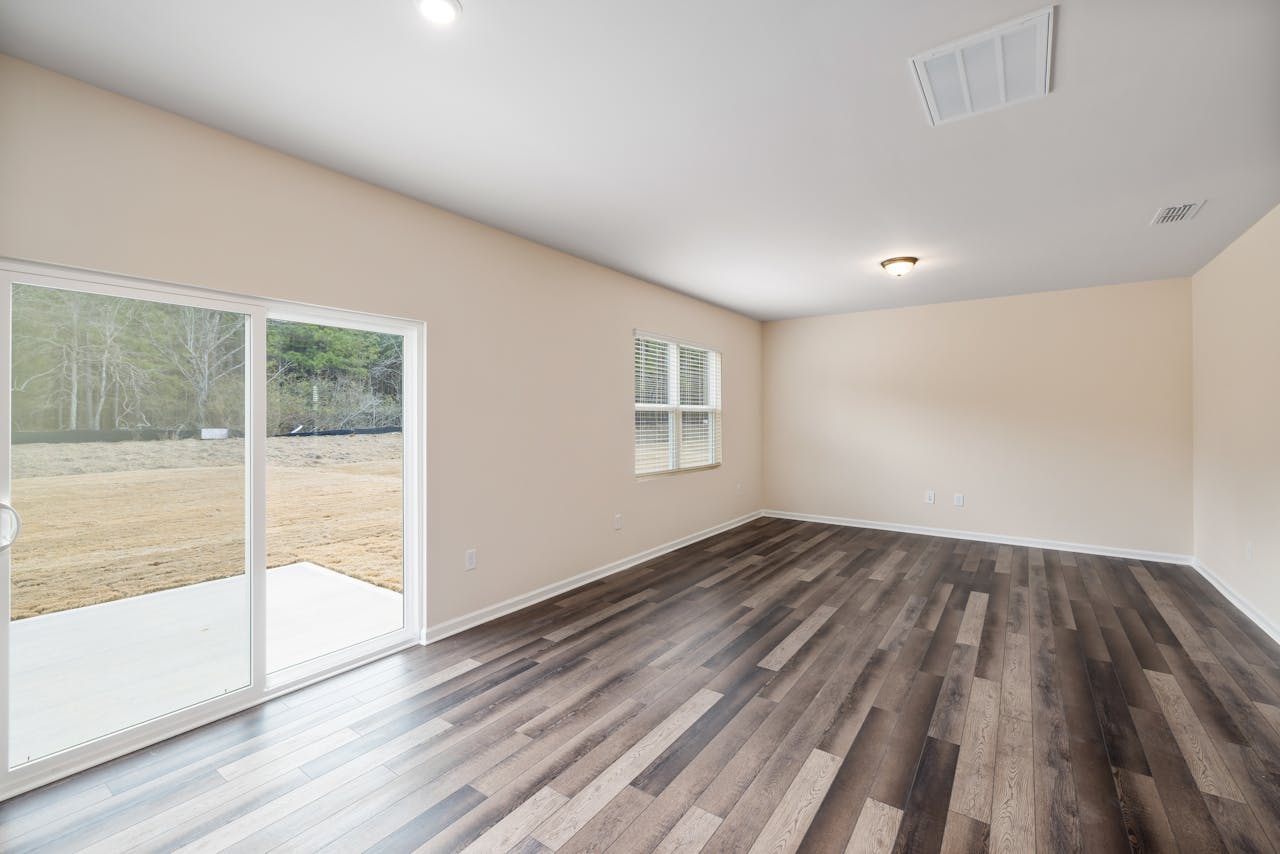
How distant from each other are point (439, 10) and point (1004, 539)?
6236 millimetres

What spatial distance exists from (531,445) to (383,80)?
226 centimetres

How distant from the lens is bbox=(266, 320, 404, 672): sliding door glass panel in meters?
2.64

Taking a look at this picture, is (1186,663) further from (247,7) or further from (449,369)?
(247,7)

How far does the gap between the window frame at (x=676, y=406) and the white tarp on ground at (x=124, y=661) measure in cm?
296

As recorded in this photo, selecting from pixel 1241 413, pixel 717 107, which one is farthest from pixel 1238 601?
pixel 717 107

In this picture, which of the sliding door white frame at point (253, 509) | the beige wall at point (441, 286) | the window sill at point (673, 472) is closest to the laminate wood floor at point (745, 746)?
the sliding door white frame at point (253, 509)

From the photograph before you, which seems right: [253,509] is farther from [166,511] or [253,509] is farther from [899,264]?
[899,264]

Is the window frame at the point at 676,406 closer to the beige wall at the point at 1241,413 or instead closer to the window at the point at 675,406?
the window at the point at 675,406

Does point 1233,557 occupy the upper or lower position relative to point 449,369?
lower

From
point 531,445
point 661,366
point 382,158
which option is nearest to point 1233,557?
point 661,366

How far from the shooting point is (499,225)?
3.40m

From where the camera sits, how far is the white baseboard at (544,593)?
314 centimetres

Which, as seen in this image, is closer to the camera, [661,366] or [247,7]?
[247,7]

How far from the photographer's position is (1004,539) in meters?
5.37
